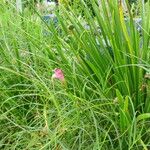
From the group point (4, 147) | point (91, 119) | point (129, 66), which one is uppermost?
point (129, 66)

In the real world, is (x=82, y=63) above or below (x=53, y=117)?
above

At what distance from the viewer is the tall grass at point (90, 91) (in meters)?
1.42

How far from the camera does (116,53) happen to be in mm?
1513

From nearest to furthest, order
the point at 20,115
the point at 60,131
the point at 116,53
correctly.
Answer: the point at 60,131 < the point at 116,53 < the point at 20,115

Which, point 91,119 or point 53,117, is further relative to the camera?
point 53,117

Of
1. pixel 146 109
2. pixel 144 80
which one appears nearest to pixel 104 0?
pixel 144 80

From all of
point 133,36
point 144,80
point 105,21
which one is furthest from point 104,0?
point 144,80

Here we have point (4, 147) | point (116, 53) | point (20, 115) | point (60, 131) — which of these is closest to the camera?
point (60, 131)

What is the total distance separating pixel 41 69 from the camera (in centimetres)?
182

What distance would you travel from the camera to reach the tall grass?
55.7 inches

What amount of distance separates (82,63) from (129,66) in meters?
0.18

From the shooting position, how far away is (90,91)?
1.59 meters

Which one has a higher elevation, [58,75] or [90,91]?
[58,75]

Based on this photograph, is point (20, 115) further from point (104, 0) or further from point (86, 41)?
point (104, 0)
